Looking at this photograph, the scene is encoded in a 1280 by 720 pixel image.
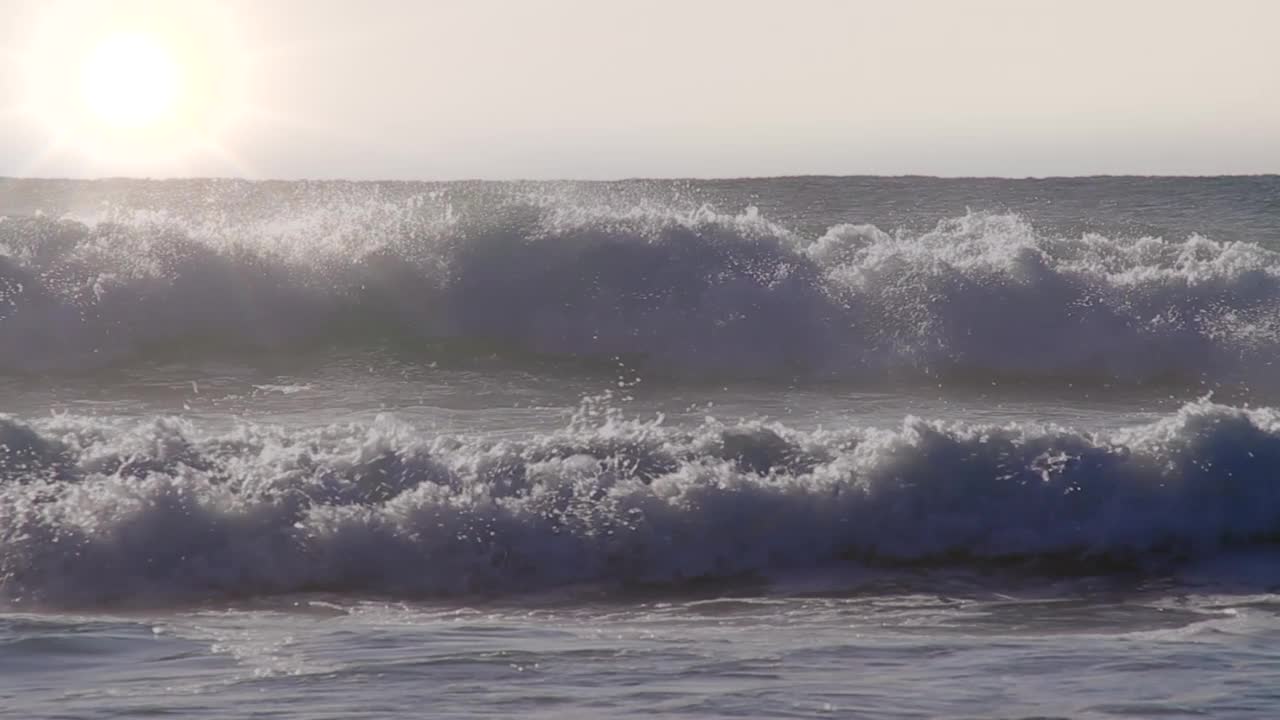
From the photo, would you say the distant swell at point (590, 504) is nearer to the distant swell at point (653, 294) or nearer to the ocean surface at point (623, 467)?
the ocean surface at point (623, 467)

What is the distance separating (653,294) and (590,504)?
20.8 ft

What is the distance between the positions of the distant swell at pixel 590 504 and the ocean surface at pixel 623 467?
23mm

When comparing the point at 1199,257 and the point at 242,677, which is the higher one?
the point at 1199,257

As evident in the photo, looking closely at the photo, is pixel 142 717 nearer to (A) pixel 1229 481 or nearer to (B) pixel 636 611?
(B) pixel 636 611

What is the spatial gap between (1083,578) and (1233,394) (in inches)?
222

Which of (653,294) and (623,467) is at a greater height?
(653,294)

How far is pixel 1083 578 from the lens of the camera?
819cm

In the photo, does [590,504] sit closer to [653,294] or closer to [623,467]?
[623,467]

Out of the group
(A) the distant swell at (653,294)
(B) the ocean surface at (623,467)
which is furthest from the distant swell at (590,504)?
(A) the distant swell at (653,294)

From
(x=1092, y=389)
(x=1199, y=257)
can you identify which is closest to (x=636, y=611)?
(x=1092, y=389)

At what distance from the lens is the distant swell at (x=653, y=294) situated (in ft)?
45.3

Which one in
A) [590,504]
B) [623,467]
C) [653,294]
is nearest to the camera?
[590,504]

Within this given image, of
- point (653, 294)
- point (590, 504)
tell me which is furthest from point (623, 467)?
point (653, 294)

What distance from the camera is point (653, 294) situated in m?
14.7
